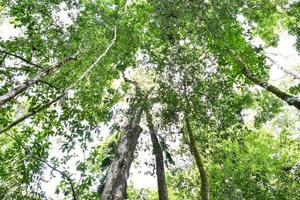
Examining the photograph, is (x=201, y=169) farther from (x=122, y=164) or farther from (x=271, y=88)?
(x=271, y=88)

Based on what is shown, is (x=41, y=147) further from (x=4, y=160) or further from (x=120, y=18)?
(x=120, y=18)

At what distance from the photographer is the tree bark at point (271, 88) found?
27.3 ft

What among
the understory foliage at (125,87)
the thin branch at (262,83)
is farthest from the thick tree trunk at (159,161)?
the thin branch at (262,83)

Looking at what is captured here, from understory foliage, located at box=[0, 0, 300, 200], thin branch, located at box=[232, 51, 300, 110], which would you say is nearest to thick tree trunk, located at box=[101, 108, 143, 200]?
understory foliage, located at box=[0, 0, 300, 200]

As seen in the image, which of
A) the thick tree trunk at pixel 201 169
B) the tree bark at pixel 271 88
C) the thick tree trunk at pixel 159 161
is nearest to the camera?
the tree bark at pixel 271 88

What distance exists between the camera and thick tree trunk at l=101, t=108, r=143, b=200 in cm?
1005

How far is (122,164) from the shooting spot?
11.1 meters

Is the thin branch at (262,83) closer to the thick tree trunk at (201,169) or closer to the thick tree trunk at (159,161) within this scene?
the thick tree trunk at (201,169)

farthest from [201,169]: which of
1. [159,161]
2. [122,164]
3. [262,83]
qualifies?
[262,83]

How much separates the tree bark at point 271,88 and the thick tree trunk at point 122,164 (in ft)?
14.1

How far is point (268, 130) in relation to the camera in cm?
2041

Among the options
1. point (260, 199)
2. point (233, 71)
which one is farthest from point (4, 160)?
point (260, 199)

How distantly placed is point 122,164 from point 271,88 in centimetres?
490

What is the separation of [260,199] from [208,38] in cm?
796
